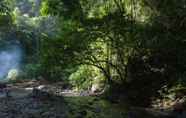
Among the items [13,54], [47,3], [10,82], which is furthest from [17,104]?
[13,54]

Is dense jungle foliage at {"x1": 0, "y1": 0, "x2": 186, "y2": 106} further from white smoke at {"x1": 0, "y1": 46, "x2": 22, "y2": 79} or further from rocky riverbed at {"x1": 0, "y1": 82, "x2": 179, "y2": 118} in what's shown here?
white smoke at {"x1": 0, "y1": 46, "x2": 22, "y2": 79}

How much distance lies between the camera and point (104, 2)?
1738 cm

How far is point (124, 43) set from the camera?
655 inches

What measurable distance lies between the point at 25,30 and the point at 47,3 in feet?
67.9

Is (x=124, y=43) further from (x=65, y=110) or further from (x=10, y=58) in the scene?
(x=10, y=58)

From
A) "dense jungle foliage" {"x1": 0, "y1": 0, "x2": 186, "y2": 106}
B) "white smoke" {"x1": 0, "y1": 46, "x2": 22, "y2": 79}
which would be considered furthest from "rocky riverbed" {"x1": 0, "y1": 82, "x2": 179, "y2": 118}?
"white smoke" {"x1": 0, "y1": 46, "x2": 22, "y2": 79}

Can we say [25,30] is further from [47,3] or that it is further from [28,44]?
[47,3]

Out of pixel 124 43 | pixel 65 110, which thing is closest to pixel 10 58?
pixel 124 43

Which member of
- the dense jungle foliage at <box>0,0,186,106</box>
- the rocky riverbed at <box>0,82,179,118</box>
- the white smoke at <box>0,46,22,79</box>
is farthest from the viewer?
the white smoke at <box>0,46,22,79</box>

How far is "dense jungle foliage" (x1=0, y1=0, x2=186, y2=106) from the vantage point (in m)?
15.4

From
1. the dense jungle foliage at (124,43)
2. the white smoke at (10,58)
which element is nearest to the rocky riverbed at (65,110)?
the dense jungle foliage at (124,43)

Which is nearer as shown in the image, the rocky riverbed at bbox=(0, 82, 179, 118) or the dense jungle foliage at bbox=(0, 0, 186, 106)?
the rocky riverbed at bbox=(0, 82, 179, 118)

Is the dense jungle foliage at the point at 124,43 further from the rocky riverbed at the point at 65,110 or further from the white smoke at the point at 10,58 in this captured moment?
the white smoke at the point at 10,58

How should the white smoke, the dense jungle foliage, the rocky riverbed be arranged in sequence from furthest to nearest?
the white smoke < the dense jungle foliage < the rocky riverbed
